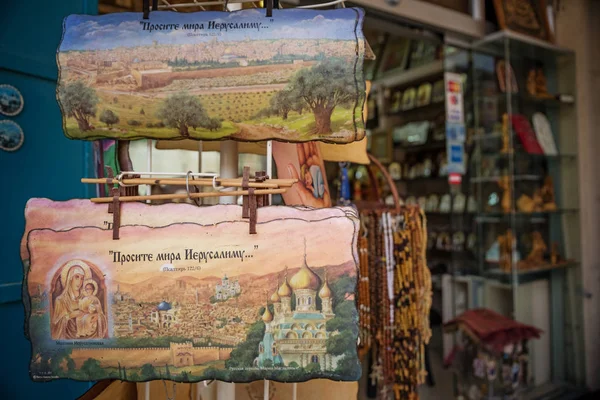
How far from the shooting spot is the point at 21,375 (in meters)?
1.54

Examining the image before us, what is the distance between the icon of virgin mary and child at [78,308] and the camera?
2.79 feet

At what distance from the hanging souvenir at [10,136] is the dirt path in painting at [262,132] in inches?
41.0

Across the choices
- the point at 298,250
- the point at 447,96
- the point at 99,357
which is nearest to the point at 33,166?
the point at 99,357

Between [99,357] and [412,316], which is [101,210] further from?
[412,316]

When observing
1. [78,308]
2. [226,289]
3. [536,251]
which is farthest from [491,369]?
[78,308]

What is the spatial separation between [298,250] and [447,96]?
2.90m

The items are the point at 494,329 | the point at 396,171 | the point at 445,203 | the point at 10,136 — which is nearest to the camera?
the point at 10,136

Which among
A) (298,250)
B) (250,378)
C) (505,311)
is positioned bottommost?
(505,311)

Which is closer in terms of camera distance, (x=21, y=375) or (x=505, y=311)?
(x=21, y=375)

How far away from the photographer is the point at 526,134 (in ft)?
11.1

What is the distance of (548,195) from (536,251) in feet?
1.46

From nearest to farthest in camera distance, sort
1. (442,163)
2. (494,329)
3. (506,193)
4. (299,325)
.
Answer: (299,325) → (494,329) → (506,193) → (442,163)

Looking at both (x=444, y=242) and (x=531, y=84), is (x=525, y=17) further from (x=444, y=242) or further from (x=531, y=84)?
(x=444, y=242)

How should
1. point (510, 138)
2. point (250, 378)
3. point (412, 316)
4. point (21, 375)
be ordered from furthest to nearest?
1. point (510, 138)
2. point (412, 316)
3. point (21, 375)
4. point (250, 378)
